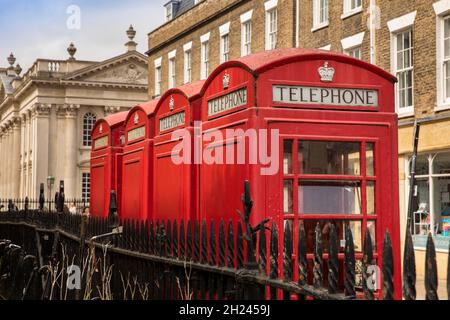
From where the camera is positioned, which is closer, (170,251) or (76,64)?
(170,251)

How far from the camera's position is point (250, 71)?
733cm

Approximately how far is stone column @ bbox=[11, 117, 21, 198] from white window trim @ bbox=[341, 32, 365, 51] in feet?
199

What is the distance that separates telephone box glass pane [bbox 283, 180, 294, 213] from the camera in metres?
7.24

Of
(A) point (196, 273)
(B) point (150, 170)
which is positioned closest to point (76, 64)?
(B) point (150, 170)

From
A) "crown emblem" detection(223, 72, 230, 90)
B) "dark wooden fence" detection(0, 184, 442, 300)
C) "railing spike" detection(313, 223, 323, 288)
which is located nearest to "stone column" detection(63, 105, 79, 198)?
"dark wooden fence" detection(0, 184, 442, 300)

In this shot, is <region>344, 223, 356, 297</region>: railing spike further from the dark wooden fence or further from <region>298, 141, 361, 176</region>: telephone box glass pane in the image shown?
<region>298, 141, 361, 176</region>: telephone box glass pane

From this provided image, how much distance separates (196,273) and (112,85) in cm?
6107

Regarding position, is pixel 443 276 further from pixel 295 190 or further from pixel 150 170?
pixel 295 190

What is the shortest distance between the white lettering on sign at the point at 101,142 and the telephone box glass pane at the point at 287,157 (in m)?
7.70

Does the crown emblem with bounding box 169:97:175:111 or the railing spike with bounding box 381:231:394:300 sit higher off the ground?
the crown emblem with bounding box 169:97:175:111

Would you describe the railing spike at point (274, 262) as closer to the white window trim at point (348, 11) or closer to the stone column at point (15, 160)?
the white window trim at point (348, 11)

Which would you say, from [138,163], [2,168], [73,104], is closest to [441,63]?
[138,163]

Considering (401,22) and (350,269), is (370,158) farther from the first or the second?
(401,22)

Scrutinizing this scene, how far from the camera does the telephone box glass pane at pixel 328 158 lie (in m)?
7.35
